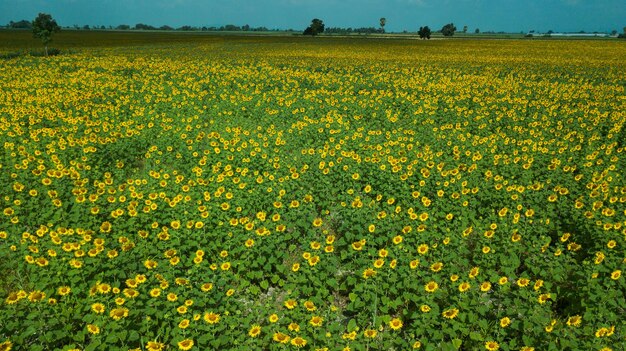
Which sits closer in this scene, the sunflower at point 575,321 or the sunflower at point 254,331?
the sunflower at point 254,331

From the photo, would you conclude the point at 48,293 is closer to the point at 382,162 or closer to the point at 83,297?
the point at 83,297

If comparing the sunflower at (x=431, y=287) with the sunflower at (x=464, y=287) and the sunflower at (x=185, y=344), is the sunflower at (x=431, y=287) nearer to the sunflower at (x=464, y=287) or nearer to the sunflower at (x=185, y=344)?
the sunflower at (x=464, y=287)

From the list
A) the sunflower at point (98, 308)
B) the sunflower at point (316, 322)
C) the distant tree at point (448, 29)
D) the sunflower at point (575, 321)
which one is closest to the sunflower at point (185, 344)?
the sunflower at point (98, 308)

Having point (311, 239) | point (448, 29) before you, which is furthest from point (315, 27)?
point (311, 239)

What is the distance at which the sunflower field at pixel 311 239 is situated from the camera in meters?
4.48

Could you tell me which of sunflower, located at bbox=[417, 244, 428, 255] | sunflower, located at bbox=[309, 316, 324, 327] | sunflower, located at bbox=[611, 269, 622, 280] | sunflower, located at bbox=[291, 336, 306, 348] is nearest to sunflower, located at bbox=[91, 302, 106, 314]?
sunflower, located at bbox=[291, 336, 306, 348]

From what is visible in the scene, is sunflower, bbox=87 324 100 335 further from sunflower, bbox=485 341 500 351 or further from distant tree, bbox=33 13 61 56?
distant tree, bbox=33 13 61 56

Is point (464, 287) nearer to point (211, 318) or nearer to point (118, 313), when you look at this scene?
point (211, 318)

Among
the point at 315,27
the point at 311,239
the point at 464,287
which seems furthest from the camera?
the point at 315,27

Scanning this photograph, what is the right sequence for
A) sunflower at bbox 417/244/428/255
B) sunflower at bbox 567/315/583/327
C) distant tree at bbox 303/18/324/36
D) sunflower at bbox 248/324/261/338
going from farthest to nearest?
distant tree at bbox 303/18/324/36 → sunflower at bbox 417/244/428/255 → sunflower at bbox 567/315/583/327 → sunflower at bbox 248/324/261/338

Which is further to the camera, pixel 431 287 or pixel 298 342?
pixel 431 287

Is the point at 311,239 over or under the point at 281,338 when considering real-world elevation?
over

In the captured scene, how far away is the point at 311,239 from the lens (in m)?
6.20

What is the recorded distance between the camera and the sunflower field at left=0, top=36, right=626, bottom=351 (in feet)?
14.7
